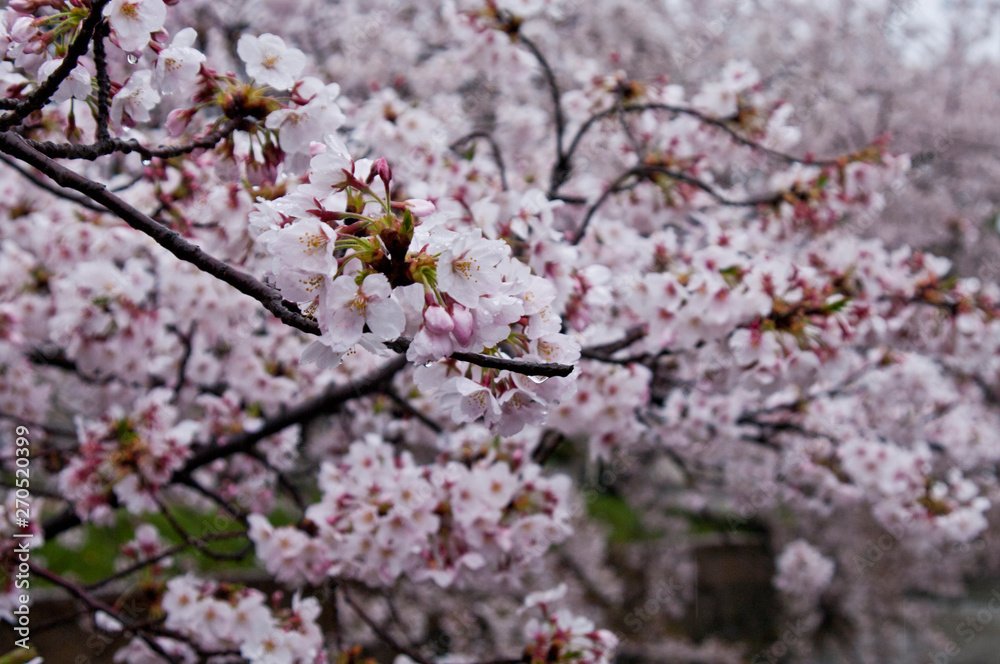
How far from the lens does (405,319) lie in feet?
3.02

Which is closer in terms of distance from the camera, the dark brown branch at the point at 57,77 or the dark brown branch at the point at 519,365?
the dark brown branch at the point at 519,365

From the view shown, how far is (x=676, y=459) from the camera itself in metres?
3.90

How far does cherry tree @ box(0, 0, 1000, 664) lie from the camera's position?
1026 millimetres

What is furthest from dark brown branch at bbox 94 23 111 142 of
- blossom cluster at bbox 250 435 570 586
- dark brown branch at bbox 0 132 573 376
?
blossom cluster at bbox 250 435 570 586

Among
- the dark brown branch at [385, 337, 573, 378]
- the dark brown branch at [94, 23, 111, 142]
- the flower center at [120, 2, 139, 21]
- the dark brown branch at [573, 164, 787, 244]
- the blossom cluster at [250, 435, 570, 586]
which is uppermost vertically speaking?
the dark brown branch at [573, 164, 787, 244]

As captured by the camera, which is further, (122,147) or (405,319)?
(122,147)

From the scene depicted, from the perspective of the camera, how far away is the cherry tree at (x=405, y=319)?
103 centimetres

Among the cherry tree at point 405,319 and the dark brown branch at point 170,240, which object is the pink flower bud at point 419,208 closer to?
the cherry tree at point 405,319

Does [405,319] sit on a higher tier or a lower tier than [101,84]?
lower

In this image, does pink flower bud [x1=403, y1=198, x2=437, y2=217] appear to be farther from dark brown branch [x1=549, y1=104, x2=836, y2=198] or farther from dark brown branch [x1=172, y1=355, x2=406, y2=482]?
dark brown branch [x1=549, y1=104, x2=836, y2=198]

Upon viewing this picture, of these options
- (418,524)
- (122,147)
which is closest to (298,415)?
(418,524)

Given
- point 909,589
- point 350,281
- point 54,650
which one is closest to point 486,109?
point 54,650

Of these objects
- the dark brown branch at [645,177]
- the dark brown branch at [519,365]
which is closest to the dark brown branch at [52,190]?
the dark brown branch at [519,365]

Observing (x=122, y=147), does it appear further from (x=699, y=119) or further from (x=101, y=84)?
(x=699, y=119)
